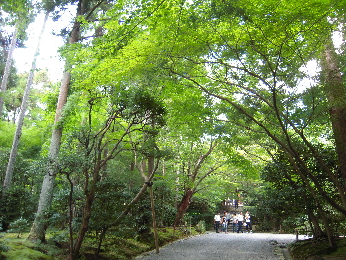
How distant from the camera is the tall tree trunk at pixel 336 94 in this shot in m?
5.44

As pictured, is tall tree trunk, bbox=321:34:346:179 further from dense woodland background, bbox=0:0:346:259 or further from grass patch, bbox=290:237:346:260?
grass patch, bbox=290:237:346:260

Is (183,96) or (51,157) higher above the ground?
(183,96)

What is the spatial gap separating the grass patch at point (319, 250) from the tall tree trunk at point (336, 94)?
1736 mm

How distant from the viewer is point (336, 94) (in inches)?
214

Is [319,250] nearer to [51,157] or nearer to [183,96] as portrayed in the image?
[183,96]

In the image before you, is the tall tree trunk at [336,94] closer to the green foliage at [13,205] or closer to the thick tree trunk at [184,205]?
the thick tree trunk at [184,205]

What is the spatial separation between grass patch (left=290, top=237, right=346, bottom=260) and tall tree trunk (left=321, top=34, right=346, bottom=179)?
5.70 feet

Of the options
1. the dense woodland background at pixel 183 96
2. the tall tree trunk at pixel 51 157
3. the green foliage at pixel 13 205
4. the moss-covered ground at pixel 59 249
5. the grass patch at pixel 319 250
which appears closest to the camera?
the dense woodland background at pixel 183 96

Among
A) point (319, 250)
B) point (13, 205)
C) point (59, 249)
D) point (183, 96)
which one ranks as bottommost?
point (59, 249)

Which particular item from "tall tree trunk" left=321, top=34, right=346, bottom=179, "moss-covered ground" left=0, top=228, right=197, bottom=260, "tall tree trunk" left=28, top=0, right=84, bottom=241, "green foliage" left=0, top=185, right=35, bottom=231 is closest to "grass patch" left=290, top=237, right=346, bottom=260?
"tall tree trunk" left=321, top=34, right=346, bottom=179

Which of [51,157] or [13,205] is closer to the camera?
[51,157]

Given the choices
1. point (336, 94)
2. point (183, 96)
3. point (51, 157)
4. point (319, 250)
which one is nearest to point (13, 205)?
point (51, 157)

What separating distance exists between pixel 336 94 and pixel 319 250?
4.06 meters

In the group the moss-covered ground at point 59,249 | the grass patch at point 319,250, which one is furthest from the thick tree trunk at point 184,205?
the grass patch at point 319,250
